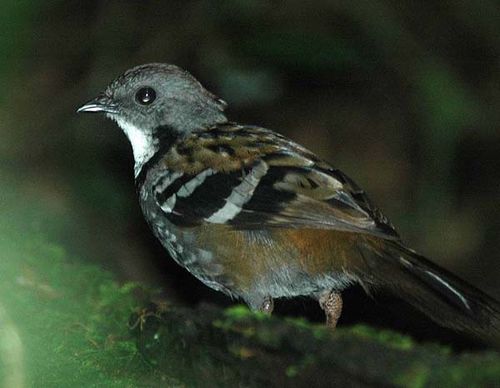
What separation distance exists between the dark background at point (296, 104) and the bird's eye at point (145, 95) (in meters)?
1.00

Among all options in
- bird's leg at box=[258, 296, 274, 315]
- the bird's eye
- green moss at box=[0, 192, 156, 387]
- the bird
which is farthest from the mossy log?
the bird's eye

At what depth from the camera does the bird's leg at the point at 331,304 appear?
4.75 meters

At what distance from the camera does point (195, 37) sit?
8.02 meters

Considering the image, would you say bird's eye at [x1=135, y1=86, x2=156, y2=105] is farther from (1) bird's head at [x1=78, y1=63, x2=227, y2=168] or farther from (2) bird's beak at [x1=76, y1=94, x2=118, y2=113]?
(2) bird's beak at [x1=76, y1=94, x2=118, y2=113]

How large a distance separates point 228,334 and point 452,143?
16.0 ft

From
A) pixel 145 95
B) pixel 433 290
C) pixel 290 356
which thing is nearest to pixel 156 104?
pixel 145 95

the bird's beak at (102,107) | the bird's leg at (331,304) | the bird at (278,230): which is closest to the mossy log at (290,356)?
the bird at (278,230)

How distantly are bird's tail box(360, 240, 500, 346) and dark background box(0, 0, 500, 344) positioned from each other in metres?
1.42

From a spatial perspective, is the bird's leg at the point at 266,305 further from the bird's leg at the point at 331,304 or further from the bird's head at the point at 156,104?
the bird's head at the point at 156,104

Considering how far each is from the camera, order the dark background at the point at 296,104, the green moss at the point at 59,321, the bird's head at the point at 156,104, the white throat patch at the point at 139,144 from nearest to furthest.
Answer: the green moss at the point at 59,321 < the white throat patch at the point at 139,144 < the bird's head at the point at 156,104 < the dark background at the point at 296,104

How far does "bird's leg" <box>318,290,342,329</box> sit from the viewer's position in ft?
15.6

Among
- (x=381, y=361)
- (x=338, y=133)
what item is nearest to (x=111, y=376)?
(x=381, y=361)

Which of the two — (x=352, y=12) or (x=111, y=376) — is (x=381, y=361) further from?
(x=352, y=12)

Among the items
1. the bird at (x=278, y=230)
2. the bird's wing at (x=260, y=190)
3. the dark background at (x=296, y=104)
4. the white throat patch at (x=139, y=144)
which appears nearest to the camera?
the bird at (x=278, y=230)
